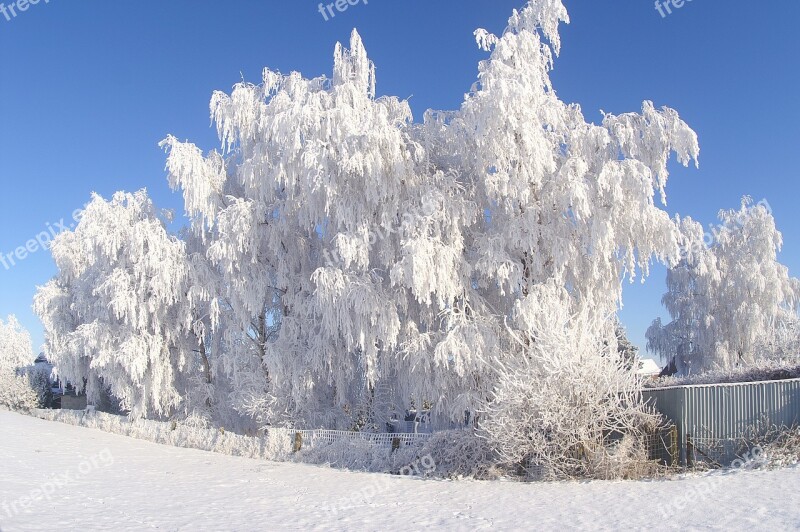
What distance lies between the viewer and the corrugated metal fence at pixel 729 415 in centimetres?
1202

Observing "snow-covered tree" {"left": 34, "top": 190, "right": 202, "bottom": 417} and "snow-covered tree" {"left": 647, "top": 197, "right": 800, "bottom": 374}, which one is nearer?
"snow-covered tree" {"left": 34, "top": 190, "right": 202, "bottom": 417}

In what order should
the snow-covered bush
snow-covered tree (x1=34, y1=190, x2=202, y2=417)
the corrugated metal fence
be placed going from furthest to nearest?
snow-covered tree (x1=34, y1=190, x2=202, y2=417) → the corrugated metal fence → the snow-covered bush

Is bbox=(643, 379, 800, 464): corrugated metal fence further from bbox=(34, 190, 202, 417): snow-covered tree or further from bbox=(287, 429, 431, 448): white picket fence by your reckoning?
bbox=(34, 190, 202, 417): snow-covered tree

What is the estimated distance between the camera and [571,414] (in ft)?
38.2

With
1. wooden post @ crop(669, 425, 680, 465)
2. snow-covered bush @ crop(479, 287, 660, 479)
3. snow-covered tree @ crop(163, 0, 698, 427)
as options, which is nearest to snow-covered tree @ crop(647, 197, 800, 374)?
snow-covered tree @ crop(163, 0, 698, 427)

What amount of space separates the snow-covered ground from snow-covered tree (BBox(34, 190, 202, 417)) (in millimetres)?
7353

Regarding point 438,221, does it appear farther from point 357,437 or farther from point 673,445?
point 673,445

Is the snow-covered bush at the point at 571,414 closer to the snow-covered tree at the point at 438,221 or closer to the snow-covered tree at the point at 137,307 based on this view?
the snow-covered tree at the point at 438,221

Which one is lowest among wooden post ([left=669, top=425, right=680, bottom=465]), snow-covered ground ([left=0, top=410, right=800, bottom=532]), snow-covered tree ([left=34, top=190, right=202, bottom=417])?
snow-covered ground ([left=0, top=410, right=800, bottom=532])

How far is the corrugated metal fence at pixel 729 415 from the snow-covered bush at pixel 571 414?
2.40 ft

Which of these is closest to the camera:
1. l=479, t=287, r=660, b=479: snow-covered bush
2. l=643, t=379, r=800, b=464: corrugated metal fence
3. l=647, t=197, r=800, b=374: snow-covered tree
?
l=479, t=287, r=660, b=479: snow-covered bush

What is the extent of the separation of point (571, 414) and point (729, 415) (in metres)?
3.26

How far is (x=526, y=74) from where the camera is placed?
15977 millimetres

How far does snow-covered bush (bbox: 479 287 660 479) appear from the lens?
11.7 m
